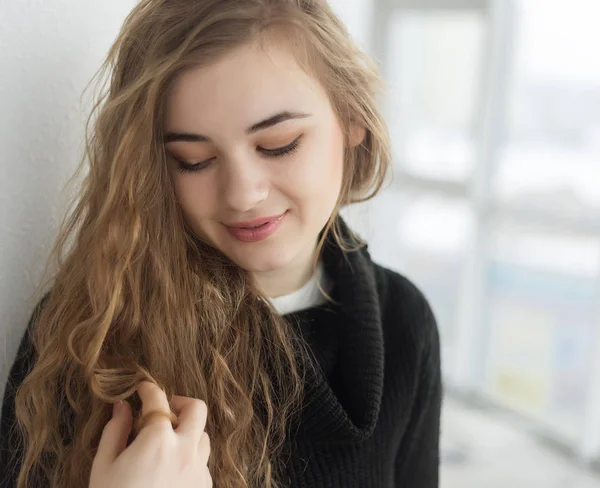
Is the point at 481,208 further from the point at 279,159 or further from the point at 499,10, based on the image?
the point at 279,159

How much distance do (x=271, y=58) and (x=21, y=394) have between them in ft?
1.54

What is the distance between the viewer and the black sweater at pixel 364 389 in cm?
94

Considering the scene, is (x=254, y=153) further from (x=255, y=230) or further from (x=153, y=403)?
(x=153, y=403)

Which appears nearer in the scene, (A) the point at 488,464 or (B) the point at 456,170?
(A) the point at 488,464

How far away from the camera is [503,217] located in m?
2.72

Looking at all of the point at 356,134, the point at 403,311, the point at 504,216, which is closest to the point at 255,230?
the point at 356,134

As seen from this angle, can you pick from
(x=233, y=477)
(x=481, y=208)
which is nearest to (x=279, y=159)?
(x=233, y=477)

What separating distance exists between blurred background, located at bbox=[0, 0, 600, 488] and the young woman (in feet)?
3.39

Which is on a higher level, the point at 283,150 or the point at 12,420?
the point at 283,150

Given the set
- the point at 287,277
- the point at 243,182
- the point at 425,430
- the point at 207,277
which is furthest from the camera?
the point at 425,430

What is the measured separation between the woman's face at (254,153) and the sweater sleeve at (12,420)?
0.25 m

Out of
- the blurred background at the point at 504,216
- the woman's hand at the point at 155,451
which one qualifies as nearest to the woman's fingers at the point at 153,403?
the woman's hand at the point at 155,451

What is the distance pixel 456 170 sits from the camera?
2963mm

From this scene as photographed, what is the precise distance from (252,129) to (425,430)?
60cm
